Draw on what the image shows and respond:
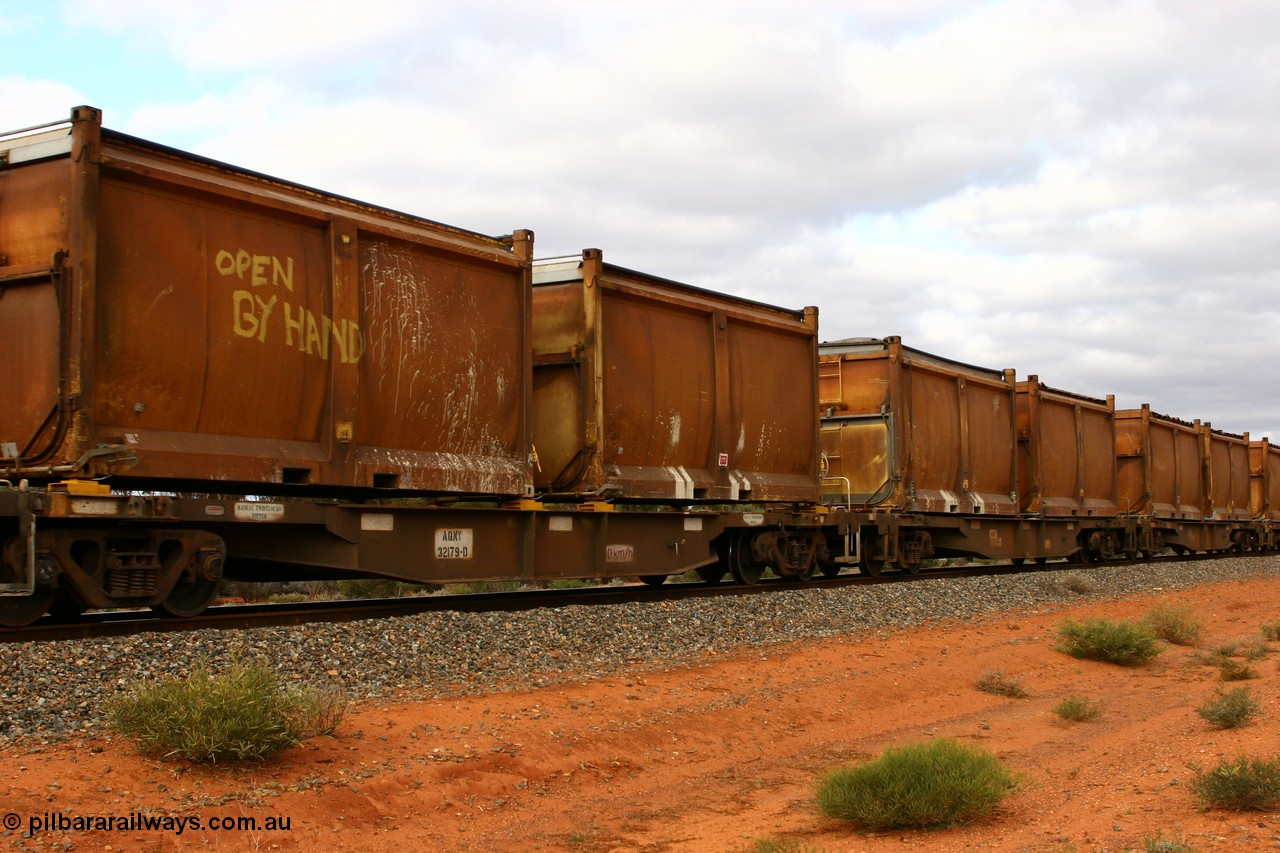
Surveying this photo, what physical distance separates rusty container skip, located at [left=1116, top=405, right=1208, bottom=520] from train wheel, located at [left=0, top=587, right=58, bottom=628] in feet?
83.9

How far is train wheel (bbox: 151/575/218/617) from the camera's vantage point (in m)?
9.12

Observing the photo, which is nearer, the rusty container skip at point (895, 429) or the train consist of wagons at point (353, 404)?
the train consist of wagons at point (353, 404)

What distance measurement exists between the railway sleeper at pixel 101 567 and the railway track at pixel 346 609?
214 millimetres

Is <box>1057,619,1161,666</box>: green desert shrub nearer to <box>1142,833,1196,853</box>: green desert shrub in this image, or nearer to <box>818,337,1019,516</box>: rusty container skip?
<box>818,337,1019,516</box>: rusty container skip

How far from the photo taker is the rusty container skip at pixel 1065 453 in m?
23.3

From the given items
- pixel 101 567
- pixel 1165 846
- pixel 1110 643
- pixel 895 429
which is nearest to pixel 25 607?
pixel 101 567

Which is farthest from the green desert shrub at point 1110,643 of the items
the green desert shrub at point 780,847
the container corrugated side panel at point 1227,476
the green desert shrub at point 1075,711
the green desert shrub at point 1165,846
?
the container corrugated side panel at point 1227,476

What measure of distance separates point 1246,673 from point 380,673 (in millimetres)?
8454

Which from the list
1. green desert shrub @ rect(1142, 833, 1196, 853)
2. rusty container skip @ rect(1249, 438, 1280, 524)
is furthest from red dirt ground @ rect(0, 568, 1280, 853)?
rusty container skip @ rect(1249, 438, 1280, 524)

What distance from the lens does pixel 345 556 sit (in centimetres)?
979

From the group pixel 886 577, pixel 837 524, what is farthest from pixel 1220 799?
pixel 886 577

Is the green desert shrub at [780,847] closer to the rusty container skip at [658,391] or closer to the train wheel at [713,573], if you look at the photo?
the rusty container skip at [658,391]

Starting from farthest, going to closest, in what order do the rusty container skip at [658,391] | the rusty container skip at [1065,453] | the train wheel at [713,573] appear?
1. the rusty container skip at [1065,453]
2. the train wheel at [713,573]
3. the rusty container skip at [658,391]

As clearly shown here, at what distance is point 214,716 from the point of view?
6.16 metres
